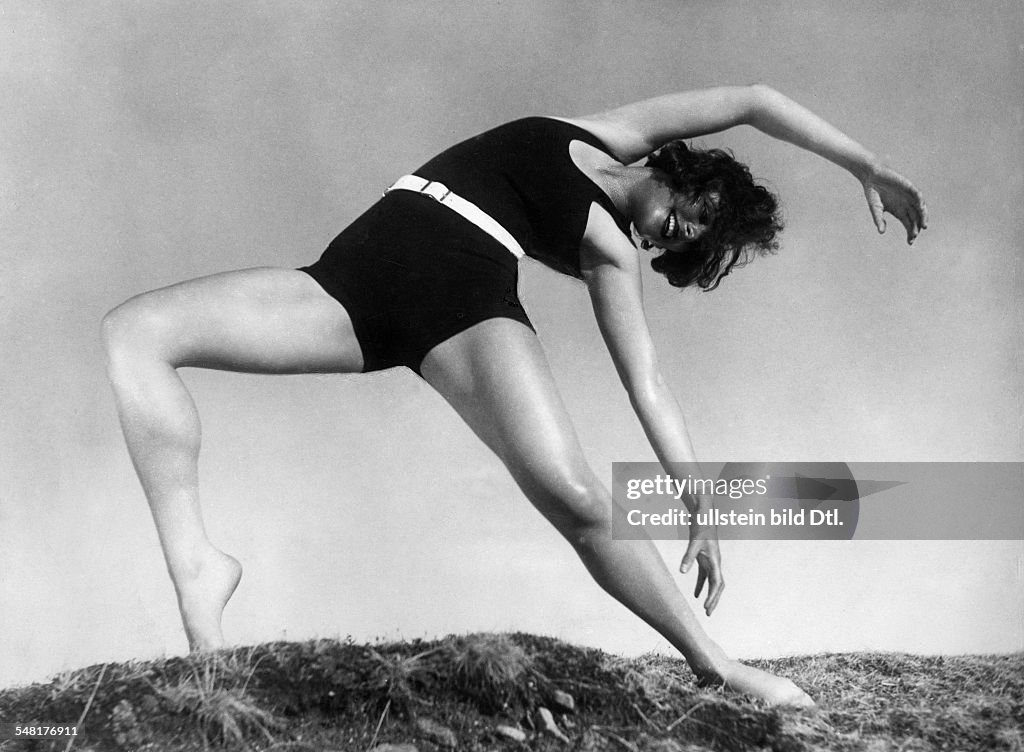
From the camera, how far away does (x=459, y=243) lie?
2.14 metres

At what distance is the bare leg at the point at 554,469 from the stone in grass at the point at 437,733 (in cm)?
46

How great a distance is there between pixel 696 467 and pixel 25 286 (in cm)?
192

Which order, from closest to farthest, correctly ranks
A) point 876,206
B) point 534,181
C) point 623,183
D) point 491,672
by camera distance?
point 491,672 → point 534,181 → point 623,183 → point 876,206

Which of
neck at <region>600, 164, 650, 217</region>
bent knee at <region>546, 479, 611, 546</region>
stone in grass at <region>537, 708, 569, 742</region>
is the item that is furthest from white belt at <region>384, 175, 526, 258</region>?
stone in grass at <region>537, 708, 569, 742</region>

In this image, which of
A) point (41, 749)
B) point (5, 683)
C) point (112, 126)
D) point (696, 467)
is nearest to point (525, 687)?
point (696, 467)

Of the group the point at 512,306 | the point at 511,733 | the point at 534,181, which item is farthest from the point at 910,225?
the point at 511,733

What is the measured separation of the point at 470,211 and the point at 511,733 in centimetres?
111

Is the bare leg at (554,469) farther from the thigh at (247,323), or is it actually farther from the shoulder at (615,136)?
the shoulder at (615,136)

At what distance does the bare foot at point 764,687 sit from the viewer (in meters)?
2.05

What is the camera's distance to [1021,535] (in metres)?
2.60

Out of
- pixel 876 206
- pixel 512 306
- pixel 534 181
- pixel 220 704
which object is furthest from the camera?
pixel 876 206

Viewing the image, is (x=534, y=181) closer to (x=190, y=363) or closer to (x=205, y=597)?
(x=190, y=363)

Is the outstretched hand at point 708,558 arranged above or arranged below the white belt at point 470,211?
below

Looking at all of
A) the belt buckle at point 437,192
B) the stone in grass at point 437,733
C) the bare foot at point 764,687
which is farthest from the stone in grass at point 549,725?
the belt buckle at point 437,192
